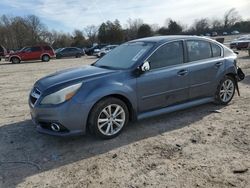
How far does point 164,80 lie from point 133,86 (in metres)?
0.69

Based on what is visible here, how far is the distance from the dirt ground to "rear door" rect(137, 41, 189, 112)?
18.5 inches

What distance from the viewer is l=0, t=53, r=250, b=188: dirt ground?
3750mm

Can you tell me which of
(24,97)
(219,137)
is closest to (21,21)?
(24,97)

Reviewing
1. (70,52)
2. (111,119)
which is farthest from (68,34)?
A: (111,119)

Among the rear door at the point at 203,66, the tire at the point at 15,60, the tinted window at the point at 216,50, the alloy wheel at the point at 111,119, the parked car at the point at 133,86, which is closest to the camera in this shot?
the parked car at the point at 133,86

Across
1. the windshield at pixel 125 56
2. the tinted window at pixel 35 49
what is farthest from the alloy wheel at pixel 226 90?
the tinted window at pixel 35 49

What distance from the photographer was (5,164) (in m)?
4.34

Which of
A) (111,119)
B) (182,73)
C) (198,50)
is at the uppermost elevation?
(198,50)

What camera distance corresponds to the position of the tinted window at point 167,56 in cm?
552

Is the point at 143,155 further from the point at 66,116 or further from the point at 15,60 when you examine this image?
the point at 15,60

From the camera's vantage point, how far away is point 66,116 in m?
4.62

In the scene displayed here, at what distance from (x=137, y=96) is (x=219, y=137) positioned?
1535 millimetres

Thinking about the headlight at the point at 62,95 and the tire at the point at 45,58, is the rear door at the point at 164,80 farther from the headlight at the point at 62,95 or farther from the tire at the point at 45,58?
the tire at the point at 45,58

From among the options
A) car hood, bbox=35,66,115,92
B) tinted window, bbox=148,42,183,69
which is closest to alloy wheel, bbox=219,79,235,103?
tinted window, bbox=148,42,183,69
